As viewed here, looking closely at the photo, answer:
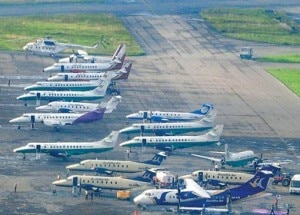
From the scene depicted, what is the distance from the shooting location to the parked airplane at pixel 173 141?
165 metres

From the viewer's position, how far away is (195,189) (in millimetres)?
142250

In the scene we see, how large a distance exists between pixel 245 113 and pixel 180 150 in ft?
85.7

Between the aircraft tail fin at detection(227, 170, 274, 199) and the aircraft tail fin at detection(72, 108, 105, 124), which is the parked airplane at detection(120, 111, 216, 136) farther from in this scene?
the aircraft tail fin at detection(227, 170, 274, 199)

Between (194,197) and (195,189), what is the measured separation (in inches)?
79.8

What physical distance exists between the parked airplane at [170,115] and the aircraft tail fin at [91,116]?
4668mm

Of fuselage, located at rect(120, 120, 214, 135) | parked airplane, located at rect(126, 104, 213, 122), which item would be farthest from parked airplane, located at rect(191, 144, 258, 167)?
parked airplane, located at rect(126, 104, 213, 122)

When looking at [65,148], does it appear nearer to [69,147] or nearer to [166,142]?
[69,147]

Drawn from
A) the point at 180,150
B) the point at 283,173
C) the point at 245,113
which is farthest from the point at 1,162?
the point at 245,113

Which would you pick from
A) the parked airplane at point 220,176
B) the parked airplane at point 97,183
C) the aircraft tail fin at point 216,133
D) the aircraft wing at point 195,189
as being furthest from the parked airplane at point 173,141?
the aircraft wing at point 195,189

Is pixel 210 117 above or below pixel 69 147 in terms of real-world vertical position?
above

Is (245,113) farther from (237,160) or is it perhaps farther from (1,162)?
(1,162)

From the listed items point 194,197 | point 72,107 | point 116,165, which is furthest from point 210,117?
point 194,197

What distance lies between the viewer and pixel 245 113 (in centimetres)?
19050

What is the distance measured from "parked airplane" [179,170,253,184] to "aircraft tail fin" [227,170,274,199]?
6587 mm
